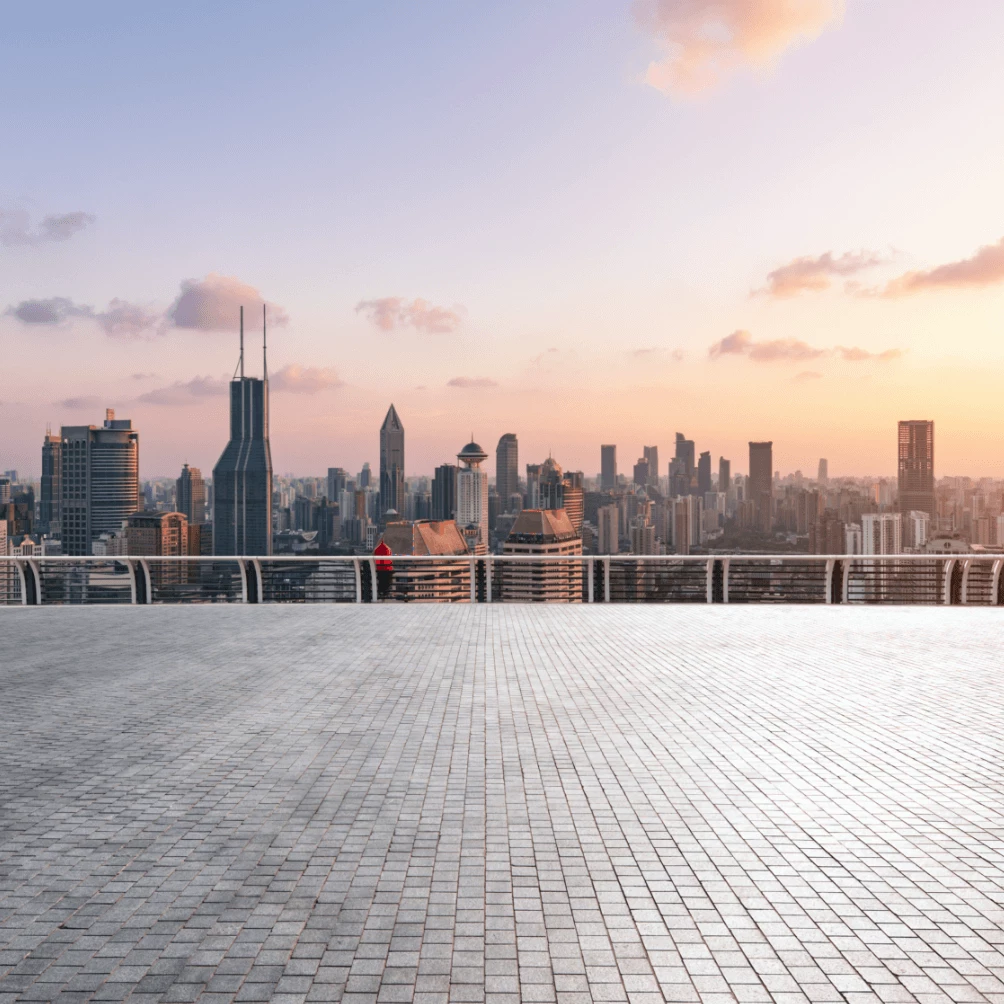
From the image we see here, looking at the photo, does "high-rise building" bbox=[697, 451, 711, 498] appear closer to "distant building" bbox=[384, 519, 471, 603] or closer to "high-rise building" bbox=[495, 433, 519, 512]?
"high-rise building" bbox=[495, 433, 519, 512]

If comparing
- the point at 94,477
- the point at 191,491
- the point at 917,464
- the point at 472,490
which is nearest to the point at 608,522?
the point at 917,464

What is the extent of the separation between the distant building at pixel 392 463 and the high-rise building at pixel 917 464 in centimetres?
6054

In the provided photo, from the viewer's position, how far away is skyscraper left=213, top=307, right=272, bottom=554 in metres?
93.1

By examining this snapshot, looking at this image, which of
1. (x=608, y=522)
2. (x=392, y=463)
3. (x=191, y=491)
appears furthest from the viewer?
(x=392, y=463)

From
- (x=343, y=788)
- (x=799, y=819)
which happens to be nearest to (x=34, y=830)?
(x=343, y=788)

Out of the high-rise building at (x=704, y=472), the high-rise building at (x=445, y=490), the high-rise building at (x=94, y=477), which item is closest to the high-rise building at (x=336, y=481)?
the high-rise building at (x=445, y=490)

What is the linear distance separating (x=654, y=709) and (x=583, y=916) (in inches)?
166

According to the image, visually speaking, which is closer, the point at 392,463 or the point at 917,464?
the point at 917,464

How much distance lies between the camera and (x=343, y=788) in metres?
5.80

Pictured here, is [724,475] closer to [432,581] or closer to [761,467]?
[761,467]

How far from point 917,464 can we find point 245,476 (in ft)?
249

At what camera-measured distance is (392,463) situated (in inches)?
5886

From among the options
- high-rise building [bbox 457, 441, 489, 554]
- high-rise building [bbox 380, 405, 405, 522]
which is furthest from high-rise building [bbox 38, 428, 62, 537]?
high-rise building [bbox 380, 405, 405, 522]

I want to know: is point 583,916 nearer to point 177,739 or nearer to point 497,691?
point 177,739
